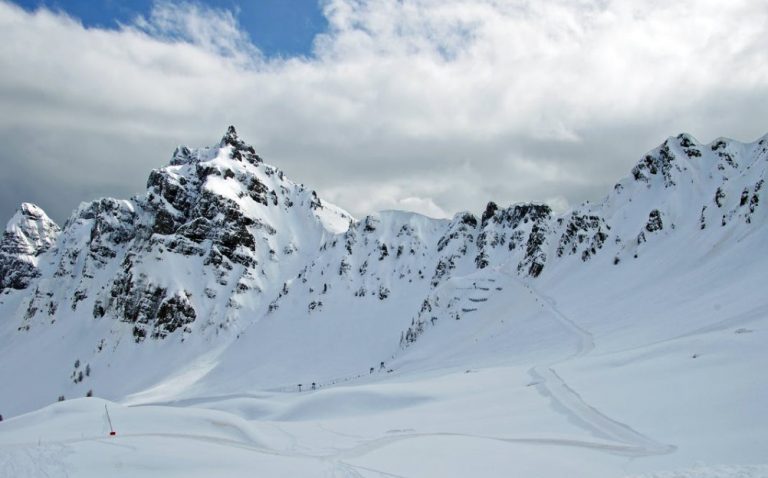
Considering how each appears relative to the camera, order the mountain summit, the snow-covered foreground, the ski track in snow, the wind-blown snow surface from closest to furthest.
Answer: the snow-covered foreground → the ski track in snow → the wind-blown snow surface → the mountain summit

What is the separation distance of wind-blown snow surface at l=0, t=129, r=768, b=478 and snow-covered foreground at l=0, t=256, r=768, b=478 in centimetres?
13

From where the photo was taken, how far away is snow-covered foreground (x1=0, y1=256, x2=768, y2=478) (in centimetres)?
1655

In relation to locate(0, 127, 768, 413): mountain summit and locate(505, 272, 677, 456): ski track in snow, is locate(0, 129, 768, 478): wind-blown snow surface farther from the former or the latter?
locate(0, 127, 768, 413): mountain summit

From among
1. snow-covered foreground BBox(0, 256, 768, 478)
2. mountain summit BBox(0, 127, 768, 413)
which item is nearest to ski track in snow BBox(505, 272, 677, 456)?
snow-covered foreground BBox(0, 256, 768, 478)

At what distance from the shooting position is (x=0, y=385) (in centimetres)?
14625

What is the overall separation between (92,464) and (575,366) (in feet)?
92.4

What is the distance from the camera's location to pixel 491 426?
2384 centimetres

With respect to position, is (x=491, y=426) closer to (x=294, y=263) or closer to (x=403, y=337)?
(x=403, y=337)

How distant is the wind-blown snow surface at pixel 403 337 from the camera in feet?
61.2

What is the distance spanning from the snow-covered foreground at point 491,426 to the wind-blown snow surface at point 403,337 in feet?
0.44

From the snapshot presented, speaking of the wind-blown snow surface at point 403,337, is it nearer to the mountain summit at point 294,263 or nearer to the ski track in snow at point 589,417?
the ski track in snow at point 589,417

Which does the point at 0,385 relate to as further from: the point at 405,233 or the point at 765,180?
the point at 765,180

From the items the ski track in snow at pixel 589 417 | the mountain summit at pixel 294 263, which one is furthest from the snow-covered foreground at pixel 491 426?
the mountain summit at pixel 294 263

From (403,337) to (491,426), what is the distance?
7434 centimetres
